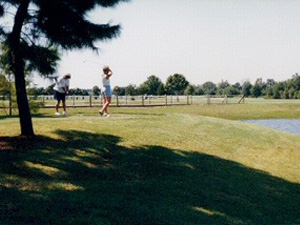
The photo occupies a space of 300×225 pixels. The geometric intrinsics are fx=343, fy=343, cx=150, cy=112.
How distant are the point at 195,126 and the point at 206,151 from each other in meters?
2.85

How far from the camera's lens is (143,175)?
738 centimetres

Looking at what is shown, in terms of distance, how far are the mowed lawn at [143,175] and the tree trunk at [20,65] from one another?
471mm

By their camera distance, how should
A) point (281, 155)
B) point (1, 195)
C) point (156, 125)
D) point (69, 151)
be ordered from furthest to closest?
point (156, 125) < point (281, 155) < point (69, 151) < point (1, 195)

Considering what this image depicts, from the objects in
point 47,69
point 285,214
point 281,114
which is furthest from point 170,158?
point 281,114

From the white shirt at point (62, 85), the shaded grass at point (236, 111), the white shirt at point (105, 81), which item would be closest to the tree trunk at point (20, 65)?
the white shirt at point (105, 81)

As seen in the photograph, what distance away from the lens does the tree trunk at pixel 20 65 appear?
8.77m

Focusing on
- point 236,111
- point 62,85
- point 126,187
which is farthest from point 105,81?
point 236,111

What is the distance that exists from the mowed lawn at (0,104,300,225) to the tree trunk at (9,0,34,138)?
471mm

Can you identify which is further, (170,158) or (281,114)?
(281,114)

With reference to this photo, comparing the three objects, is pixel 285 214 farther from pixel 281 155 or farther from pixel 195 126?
pixel 195 126

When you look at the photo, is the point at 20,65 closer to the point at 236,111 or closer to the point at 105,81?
the point at 105,81

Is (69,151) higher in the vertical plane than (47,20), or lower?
lower

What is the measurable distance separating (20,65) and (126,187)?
4.58 metres

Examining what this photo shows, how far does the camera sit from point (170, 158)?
8.92 metres
